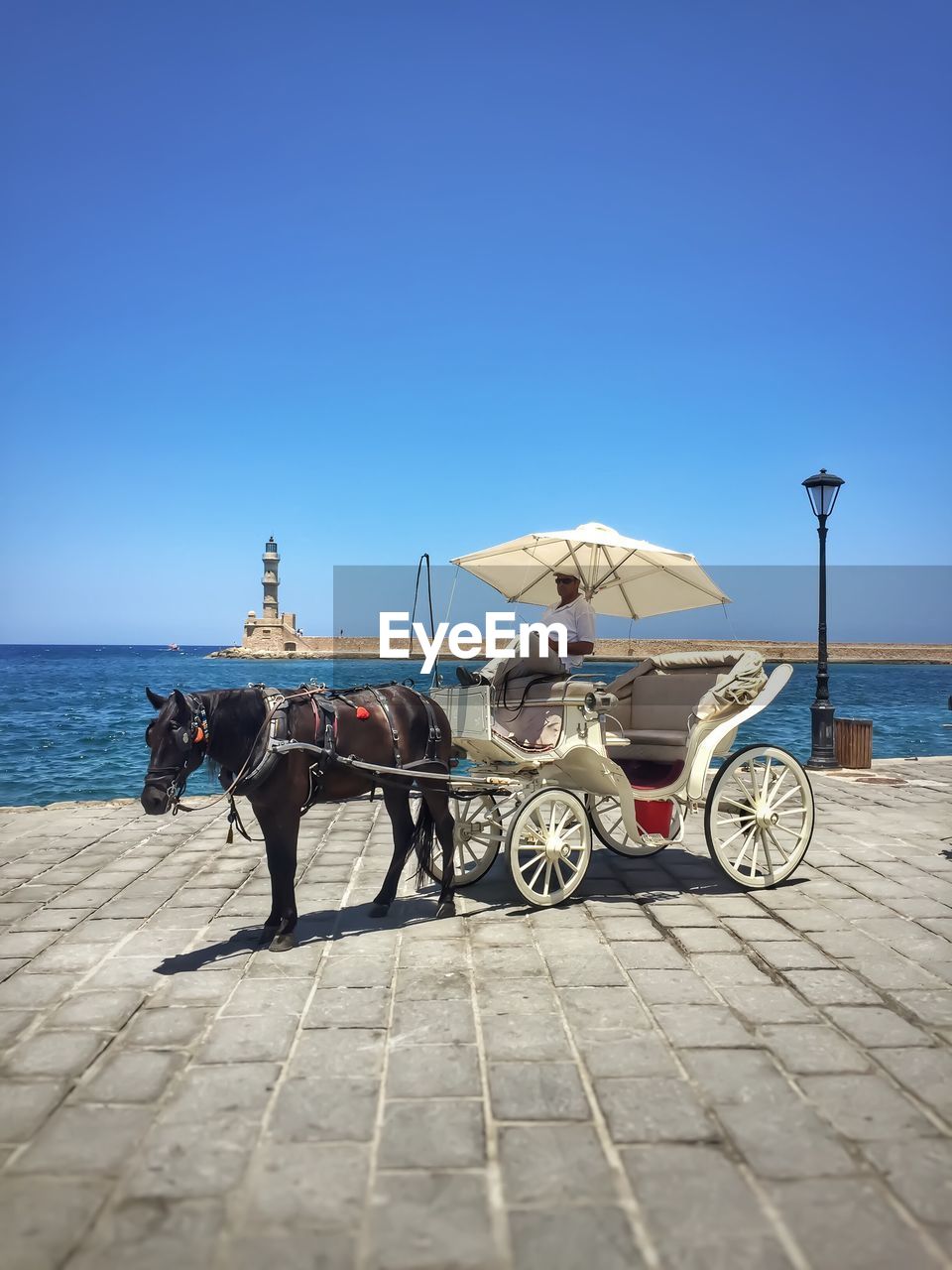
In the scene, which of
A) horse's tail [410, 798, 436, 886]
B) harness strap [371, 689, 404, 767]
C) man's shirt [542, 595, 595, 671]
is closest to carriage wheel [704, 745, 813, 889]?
man's shirt [542, 595, 595, 671]

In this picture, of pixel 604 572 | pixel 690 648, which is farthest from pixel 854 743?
pixel 690 648

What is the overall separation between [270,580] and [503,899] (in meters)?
104

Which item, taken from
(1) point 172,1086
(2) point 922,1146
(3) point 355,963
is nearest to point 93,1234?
(1) point 172,1086

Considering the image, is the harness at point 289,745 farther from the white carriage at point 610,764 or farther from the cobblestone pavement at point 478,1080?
the cobblestone pavement at point 478,1080

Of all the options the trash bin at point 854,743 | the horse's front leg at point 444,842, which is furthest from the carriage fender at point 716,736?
the trash bin at point 854,743

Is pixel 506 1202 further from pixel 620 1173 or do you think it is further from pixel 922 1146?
pixel 922 1146

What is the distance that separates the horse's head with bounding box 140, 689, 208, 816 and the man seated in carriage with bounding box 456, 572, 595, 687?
2061mm

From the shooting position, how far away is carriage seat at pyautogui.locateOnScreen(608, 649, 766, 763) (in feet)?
20.9

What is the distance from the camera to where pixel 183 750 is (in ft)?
15.4

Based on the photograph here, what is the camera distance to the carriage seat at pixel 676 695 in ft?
20.9

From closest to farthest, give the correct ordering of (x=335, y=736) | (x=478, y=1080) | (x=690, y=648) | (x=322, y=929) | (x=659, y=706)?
(x=478, y=1080)
(x=335, y=736)
(x=322, y=929)
(x=659, y=706)
(x=690, y=648)

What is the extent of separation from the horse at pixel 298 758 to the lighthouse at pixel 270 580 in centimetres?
10306

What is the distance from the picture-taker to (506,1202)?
2.63 meters

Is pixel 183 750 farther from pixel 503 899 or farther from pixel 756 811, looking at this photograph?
pixel 756 811
